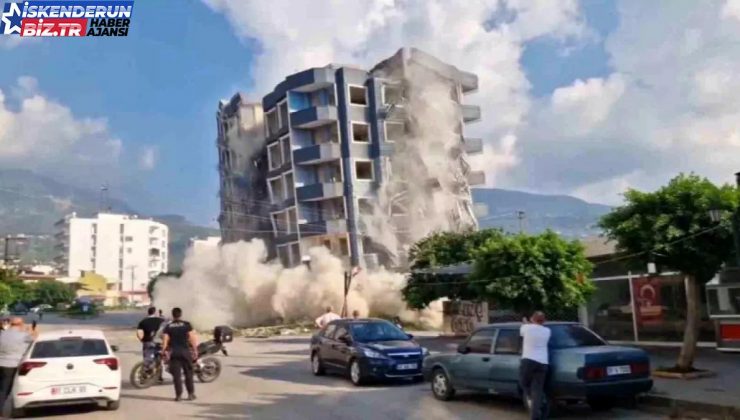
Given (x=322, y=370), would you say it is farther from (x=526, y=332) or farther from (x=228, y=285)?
(x=228, y=285)

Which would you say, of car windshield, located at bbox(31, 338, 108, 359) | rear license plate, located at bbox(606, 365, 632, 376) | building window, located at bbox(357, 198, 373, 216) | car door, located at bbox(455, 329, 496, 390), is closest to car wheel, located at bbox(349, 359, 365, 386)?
car door, located at bbox(455, 329, 496, 390)

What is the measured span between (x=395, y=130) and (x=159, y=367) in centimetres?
4677

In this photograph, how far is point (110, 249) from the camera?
157750 mm

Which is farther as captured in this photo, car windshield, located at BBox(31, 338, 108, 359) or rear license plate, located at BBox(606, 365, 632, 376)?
car windshield, located at BBox(31, 338, 108, 359)

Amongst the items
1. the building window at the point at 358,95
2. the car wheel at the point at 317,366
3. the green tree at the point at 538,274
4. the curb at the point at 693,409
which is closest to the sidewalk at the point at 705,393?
the curb at the point at 693,409

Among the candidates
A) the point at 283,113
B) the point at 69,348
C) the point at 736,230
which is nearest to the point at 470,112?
the point at 283,113

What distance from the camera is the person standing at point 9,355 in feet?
39.0

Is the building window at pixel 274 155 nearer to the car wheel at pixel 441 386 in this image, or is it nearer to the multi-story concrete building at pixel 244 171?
the multi-story concrete building at pixel 244 171

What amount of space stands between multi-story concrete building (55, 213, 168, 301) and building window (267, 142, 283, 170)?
99.0 m

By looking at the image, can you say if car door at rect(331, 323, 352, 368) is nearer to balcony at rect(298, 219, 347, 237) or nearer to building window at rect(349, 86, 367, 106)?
balcony at rect(298, 219, 347, 237)

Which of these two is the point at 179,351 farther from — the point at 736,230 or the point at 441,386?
the point at 736,230

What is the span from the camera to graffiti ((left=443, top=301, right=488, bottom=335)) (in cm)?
3041

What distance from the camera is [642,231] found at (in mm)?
14023

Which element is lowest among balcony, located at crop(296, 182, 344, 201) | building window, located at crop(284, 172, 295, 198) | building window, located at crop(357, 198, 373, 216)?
building window, located at crop(357, 198, 373, 216)
